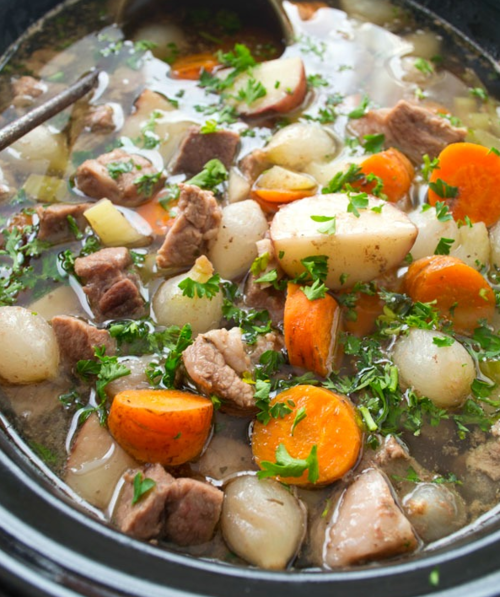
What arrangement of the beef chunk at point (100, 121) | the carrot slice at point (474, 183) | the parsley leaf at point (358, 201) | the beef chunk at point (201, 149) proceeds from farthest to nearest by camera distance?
the beef chunk at point (100, 121)
the beef chunk at point (201, 149)
the carrot slice at point (474, 183)
the parsley leaf at point (358, 201)

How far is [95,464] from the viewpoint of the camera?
6.11ft

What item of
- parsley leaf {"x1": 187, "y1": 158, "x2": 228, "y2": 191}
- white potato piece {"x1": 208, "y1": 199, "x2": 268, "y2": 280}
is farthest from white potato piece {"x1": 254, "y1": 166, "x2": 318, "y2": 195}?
white potato piece {"x1": 208, "y1": 199, "x2": 268, "y2": 280}

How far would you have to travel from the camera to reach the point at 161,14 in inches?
129

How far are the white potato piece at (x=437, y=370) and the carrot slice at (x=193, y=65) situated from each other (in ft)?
5.79

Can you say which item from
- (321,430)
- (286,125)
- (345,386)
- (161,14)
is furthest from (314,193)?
(161,14)

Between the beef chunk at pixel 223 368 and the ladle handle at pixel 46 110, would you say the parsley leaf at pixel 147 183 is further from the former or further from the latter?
the beef chunk at pixel 223 368

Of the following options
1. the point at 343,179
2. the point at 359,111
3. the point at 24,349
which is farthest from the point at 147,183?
the point at 359,111

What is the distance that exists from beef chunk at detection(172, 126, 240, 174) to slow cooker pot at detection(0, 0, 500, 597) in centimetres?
146

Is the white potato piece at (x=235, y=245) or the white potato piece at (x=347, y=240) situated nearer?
the white potato piece at (x=347, y=240)

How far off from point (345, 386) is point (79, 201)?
4.23 ft

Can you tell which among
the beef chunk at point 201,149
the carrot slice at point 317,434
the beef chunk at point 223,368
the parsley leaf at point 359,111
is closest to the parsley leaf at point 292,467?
the carrot slice at point 317,434

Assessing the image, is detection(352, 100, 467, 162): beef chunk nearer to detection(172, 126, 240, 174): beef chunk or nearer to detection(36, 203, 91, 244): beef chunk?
detection(172, 126, 240, 174): beef chunk

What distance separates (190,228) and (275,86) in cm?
98

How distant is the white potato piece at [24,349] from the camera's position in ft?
6.48
